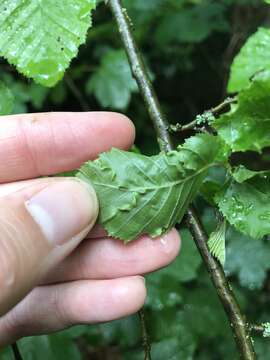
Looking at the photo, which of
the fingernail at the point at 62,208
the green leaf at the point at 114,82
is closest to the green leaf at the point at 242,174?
the fingernail at the point at 62,208

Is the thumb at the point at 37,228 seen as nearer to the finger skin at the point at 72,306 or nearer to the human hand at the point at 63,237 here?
the human hand at the point at 63,237

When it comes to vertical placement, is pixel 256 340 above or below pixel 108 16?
below

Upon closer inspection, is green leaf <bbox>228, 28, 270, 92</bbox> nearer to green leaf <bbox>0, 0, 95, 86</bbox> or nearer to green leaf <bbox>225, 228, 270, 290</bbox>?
green leaf <bbox>0, 0, 95, 86</bbox>

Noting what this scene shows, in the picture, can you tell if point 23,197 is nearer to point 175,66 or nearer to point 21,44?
point 21,44

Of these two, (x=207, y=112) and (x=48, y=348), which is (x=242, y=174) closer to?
(x=207, y=112)

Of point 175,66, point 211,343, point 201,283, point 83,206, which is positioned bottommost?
point 211,343

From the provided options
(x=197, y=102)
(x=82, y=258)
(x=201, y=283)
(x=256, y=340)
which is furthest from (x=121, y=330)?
(x=197, y=102)

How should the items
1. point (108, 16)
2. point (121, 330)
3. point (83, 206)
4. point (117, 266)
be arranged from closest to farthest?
point (83, 206)
point (117, 266)
point (121, 330)
point (108, 16)

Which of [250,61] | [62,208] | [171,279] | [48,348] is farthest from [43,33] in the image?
[171,279]
